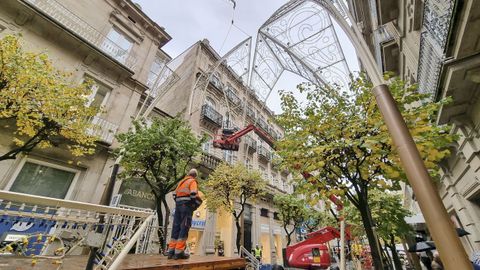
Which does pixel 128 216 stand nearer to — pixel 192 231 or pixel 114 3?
pixel 192 231

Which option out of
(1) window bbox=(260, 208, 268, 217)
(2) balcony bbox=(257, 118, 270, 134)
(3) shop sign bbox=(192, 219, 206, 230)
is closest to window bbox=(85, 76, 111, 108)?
(3) shop sign bbox=(192, 219, 206, 230)

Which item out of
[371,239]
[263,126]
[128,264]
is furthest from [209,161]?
[128,264]

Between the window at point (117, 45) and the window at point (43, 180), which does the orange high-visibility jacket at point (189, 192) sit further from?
the window at point (117, 45)

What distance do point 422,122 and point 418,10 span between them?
543 centimetres

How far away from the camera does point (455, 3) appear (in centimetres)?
406

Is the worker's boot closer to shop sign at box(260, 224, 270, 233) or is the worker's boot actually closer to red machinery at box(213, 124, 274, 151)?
red machinery at box(213, 124, 274, 151)

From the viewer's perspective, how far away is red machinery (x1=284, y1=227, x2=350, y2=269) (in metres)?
9.43

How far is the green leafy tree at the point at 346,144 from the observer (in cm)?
532

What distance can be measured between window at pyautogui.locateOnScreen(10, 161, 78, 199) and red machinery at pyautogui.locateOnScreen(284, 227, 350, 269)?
34.8 ft

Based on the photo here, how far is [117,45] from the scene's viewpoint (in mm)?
13484

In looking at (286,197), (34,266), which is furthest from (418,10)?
(286,197)

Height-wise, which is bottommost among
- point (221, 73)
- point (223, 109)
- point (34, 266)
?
point (34, 266)

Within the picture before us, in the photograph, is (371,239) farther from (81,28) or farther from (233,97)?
(233,97)

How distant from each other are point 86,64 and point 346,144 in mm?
13215
